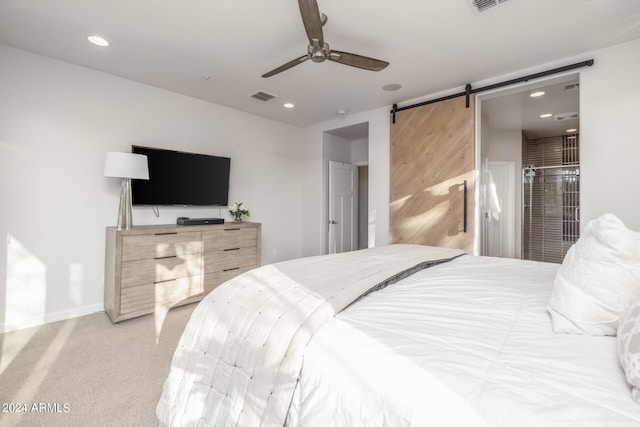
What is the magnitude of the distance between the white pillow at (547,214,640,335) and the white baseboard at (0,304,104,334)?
3950 mm

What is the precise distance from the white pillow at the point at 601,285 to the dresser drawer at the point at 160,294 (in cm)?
330

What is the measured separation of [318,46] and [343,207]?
11.4 feet

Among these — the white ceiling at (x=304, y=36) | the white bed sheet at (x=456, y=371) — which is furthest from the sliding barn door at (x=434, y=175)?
the white bed sheet at (x=456, y=371)

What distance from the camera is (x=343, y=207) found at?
5.41m

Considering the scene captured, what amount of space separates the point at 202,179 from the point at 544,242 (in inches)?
231

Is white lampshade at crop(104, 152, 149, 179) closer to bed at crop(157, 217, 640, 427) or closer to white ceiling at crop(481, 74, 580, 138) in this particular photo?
bed at crop(157, 217, 640, 427)

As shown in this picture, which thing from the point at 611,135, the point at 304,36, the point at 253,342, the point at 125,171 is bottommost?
the point at 253,342

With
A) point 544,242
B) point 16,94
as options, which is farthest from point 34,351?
point 544,242

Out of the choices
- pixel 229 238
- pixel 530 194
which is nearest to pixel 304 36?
pixel 229 238

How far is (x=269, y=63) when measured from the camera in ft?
9.89

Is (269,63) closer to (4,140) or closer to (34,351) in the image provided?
(4,140)

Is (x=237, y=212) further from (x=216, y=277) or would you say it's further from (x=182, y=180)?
(x=216, y=277)

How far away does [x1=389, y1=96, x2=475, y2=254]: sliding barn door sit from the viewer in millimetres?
3438

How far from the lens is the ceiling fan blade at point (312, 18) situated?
1.78m
